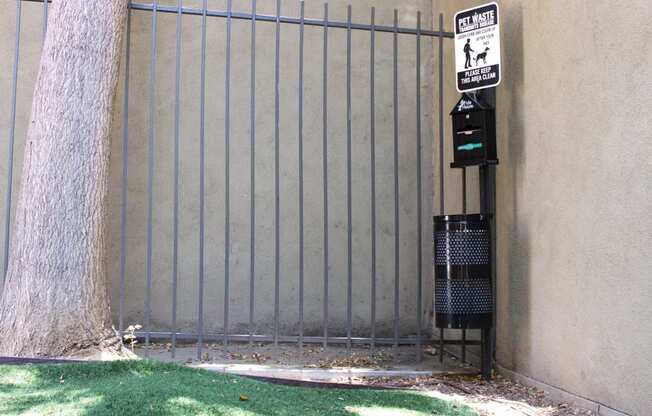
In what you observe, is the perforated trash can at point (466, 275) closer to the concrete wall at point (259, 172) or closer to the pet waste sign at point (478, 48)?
the pet waste sign at point (478, 48)

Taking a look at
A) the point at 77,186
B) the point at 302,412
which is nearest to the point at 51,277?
the point at 77,186

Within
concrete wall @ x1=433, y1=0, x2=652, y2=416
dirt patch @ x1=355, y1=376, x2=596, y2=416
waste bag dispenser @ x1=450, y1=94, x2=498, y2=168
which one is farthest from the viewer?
waste bag dispenser @ x1=450, y1=94, x2=498, y2=168

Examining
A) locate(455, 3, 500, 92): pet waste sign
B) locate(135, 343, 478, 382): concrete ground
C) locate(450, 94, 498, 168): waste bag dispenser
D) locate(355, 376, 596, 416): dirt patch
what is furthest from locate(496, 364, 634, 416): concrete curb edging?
locate(455, 3, 500, 92): pet waste sign

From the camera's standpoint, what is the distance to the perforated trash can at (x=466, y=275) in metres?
5.17

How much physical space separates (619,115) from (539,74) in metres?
1.11

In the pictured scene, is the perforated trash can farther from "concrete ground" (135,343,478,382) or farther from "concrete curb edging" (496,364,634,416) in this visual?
"concrete ground" (135,343,478,382)

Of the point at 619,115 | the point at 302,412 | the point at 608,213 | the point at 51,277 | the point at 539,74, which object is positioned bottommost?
the point at 302,412

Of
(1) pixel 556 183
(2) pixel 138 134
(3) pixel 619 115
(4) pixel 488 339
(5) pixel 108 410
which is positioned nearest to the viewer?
(5) pixel 108 410

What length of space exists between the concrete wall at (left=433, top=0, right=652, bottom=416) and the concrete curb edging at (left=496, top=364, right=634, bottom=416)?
0.15 ft

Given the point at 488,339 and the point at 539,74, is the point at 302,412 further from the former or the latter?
the point at 539,74

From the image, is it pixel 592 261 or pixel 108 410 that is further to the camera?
pixel 592 261

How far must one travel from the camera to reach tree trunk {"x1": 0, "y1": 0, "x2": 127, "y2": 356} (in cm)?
484

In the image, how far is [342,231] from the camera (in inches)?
282

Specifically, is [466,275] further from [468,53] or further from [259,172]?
[259,172]
